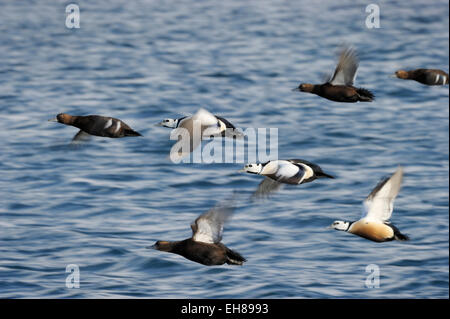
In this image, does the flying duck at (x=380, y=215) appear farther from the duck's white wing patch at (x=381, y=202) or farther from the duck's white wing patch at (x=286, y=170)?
the duck's white wing patch at (x=286, y=170)

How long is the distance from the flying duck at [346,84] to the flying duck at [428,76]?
3.07 ft

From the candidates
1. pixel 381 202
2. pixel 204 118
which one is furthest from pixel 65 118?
pixel 381 202

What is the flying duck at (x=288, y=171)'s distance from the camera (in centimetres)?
1113

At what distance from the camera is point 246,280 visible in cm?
1541

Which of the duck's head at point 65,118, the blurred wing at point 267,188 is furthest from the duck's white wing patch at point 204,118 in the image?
the duck's head at point 65,118

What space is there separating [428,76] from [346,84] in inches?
50.0

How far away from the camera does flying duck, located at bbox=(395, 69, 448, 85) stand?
1210 centimetres

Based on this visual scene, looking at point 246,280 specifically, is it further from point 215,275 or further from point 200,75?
point 200,75

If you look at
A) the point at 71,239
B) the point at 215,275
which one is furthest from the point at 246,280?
the point at 71,239

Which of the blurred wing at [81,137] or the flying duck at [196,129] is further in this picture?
the blurred wing at [81,137]

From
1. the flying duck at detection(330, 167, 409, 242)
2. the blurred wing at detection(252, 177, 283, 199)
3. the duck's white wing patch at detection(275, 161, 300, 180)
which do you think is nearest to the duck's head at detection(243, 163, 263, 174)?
the duck's white wing patch at detection(275, 161, 300, 180)

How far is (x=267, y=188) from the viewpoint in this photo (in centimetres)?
1191

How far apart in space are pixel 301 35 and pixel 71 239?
27.6 meters

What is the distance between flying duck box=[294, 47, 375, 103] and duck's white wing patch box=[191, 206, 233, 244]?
9.11 ft
